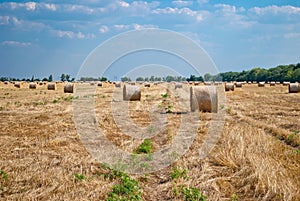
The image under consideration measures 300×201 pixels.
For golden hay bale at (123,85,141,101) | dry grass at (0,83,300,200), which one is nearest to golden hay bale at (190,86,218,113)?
dry grass at (0,83,300,200)

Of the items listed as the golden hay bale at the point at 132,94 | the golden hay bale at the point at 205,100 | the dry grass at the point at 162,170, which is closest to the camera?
the dry grass at the point at 162,170

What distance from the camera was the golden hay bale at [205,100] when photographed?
1620 centimetres

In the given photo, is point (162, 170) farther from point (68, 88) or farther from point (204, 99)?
point (68, 88)

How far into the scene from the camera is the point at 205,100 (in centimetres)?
1644

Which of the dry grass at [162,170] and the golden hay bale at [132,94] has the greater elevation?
the golden hay bale at [132,94]

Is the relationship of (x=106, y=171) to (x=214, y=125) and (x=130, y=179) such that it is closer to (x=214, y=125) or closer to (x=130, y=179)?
(x=130, y=179)

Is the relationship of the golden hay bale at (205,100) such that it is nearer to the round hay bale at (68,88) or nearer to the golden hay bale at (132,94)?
the golden hay bale at (132,94)

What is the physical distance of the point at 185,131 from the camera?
11172mm

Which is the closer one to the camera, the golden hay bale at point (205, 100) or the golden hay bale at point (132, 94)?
the golden hay bale at point (205, 100)

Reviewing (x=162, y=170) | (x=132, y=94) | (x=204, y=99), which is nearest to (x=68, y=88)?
(x=132, y=94)

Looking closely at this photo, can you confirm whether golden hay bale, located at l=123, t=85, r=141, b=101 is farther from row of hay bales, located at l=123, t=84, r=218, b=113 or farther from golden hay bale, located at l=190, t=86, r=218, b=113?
golden hay bale, located at l=190, t=86, r=218, b=113

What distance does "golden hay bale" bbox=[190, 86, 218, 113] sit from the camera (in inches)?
638

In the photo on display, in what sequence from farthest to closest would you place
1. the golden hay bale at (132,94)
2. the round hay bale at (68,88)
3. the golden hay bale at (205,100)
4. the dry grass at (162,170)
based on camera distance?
1. the round hay bale at (68,88)
2. the golden hay bale at (132,94)
3. the golden hay bale at (205,100)
4. the dry grass at (162,170)

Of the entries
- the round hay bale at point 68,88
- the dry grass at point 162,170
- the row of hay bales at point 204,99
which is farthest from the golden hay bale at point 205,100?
the round hay bale at point 68,88
